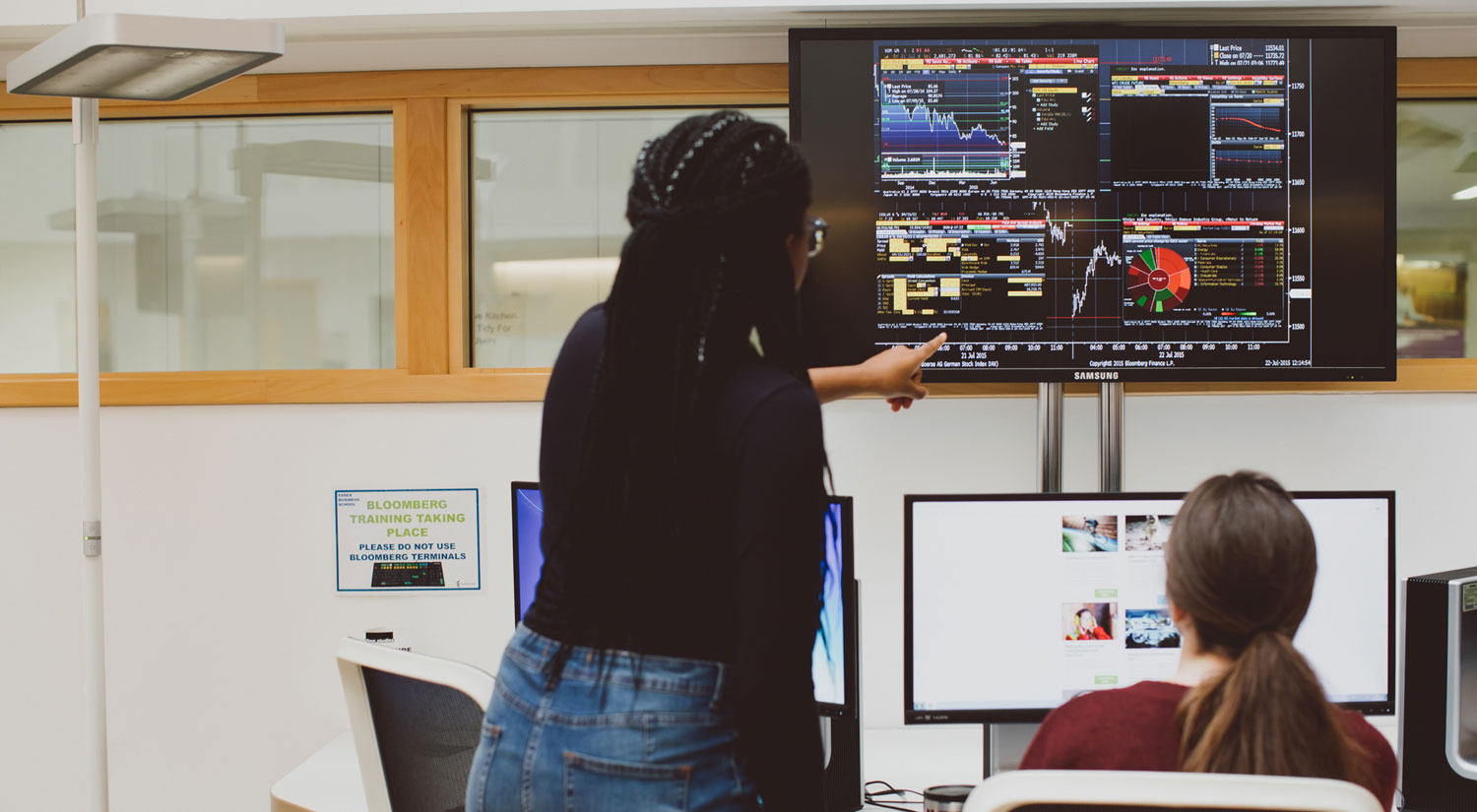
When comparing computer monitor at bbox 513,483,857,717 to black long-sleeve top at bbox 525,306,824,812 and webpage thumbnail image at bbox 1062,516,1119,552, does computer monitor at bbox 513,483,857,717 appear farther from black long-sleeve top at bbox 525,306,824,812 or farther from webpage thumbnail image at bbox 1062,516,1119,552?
black long-sleeve top at bbox 525,306,824,812

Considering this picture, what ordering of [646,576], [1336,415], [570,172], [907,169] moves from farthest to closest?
[570,172] → [1336,415] → [907,169] → [646,576]

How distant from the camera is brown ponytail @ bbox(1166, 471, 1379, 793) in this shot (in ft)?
3.17

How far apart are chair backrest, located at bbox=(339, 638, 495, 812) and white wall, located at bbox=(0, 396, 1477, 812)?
88 centimetres

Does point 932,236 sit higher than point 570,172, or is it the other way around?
point 570,172

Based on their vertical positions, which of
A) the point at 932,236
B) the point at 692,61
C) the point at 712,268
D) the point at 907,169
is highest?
the point at 692,61

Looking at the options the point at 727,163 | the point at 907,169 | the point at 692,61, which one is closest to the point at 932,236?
the point at 907,169

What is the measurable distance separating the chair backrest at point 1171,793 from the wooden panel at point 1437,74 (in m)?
1.89

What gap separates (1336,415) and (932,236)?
3.10ft

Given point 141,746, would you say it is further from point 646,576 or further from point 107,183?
point 646,576

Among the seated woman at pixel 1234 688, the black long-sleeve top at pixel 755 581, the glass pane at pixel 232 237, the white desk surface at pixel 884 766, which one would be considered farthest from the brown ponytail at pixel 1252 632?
the glass pane at pixel 232 237

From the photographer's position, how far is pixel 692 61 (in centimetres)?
224

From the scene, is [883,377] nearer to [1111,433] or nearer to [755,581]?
[1111,433]

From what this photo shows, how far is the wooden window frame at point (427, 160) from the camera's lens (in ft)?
7.36

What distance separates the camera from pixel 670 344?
3.10 ft
